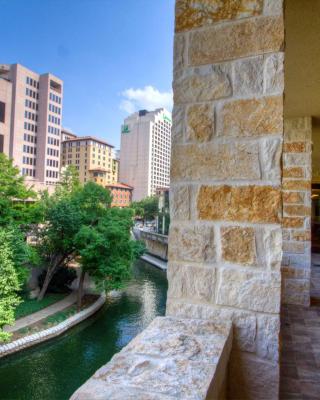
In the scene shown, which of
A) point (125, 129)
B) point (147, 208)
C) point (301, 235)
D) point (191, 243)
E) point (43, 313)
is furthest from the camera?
point (125, 129)

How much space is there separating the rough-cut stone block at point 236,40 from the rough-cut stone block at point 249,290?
665mm

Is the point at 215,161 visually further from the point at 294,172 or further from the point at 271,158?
the point at 294,172

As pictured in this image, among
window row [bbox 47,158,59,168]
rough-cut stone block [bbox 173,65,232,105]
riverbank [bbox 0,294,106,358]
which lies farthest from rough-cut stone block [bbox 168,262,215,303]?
window row [bbox 47,158,59,168]

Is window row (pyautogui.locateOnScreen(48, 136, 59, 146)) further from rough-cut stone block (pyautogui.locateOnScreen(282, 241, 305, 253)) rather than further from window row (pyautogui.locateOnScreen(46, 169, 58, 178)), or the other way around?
rough-cut stone block (pyautogui.locateOnScreen(282, 241, 305, 253))

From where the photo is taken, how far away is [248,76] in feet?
3.17

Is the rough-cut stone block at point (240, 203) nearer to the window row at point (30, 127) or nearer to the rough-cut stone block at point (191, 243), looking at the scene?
the rough-cut stone block at point (191, 243)

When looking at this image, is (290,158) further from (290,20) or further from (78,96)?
(78,96)

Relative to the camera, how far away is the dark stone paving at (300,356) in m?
1.15

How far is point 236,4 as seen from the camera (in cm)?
100

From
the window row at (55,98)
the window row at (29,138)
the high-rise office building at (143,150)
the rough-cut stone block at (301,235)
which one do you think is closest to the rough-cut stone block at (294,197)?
the rough-cut stone block at (301,235)

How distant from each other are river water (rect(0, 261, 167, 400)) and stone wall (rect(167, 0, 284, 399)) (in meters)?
6.08

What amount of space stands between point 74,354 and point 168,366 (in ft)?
25.7

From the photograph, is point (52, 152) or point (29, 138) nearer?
point (29, 138)

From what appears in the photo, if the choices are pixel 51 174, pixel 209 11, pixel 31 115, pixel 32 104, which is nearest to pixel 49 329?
pixel 209 11
